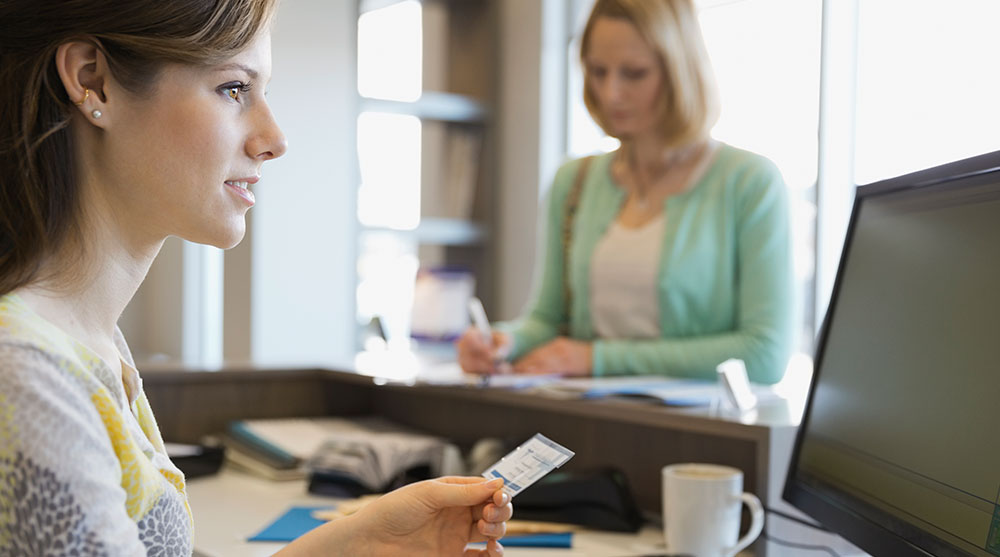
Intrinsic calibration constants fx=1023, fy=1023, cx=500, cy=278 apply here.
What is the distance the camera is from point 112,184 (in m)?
0.92

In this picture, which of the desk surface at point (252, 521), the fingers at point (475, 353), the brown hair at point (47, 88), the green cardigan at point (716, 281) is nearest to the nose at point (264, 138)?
the brown hair at point (47, 88)

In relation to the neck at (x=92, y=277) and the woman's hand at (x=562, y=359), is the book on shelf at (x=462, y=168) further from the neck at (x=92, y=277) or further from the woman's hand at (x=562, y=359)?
the neck at (x=92, y=277)

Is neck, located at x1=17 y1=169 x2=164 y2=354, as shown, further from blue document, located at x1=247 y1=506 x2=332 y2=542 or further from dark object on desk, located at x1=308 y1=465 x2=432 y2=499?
dark object on desk, located at x1=308 y1=465 x2=432 y2=499

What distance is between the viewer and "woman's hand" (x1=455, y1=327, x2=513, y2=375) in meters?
1.93

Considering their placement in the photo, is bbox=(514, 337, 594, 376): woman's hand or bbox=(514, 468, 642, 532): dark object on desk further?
bbox=(514, 337, 594, 376): woman's hand

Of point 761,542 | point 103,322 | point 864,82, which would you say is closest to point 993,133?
point 864,82

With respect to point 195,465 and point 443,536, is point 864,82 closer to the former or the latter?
point 195,465

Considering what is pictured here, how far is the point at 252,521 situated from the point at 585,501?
52 cm

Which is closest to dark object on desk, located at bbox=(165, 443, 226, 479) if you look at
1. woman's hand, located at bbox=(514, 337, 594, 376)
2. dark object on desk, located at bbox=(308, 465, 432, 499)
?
dark object on desk, located at bbox=(308, 465, 432, 499)

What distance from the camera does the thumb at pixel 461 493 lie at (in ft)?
3.35

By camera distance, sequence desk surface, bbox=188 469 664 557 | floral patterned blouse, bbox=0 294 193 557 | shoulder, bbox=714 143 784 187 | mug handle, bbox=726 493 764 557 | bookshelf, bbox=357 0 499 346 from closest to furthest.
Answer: floral patterned blouse, bbox=0 294 193 557, mug handle, bbox=726 493 764 557, desk surface, bbox=188 469 664 557, shoulder, bbox=714 143 784 187, bookshelf, bbox=357 0 499 346

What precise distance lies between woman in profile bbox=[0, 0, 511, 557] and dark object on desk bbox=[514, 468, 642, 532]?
1.69 ft

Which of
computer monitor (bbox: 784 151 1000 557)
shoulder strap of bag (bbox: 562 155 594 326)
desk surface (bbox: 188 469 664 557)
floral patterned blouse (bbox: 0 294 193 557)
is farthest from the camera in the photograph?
shoulder strap of bag (bbox: 562 155 594 326)

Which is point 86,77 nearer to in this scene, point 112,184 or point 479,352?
point 112,184
